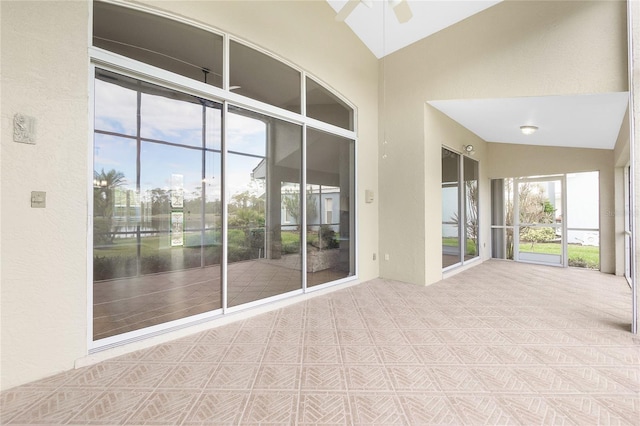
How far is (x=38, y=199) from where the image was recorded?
2.34 meters

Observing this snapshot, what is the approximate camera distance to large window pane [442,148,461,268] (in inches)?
244

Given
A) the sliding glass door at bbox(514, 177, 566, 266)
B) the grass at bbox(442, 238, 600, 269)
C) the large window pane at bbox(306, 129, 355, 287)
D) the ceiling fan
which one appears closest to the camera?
the ceiling fan

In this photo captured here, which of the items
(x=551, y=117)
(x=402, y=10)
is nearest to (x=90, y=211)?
(x=402, y=10)

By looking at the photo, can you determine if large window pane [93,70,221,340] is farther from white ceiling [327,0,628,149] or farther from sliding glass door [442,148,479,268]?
sliding glass door [442,148,479,268]

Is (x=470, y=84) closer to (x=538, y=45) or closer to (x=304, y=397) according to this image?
(x=538, y=45)

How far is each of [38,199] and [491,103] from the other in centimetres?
614

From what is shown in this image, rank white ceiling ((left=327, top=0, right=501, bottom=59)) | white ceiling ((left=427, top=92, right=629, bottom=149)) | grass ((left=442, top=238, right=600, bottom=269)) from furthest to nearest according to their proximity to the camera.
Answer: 1. grass ((left=442, top=238, right=600, bottom=269))
2. white ceiling ((left=327, top=0, right=501, bottom=59))
3. white ceiling ((left=427, top=92, right=629, bottom=149))

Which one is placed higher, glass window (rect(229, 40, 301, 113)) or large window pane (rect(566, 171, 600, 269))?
glass window (rect(229, 40, 301, 113))

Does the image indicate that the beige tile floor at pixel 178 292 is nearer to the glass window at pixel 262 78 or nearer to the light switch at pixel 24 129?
the light switch at pixel 24 129

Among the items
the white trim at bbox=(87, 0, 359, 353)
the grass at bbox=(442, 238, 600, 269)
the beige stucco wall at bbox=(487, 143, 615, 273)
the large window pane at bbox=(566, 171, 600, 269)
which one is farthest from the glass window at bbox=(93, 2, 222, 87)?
the large window pane at bbox=(566, 171, 600, 269)

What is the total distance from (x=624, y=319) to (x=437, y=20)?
527 cm

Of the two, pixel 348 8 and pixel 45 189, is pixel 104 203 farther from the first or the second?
pixel 348 8

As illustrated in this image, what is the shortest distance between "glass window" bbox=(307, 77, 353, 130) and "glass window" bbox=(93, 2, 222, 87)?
5.37 ft

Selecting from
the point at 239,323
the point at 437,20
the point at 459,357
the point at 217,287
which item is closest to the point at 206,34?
the point at 217,287
